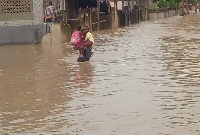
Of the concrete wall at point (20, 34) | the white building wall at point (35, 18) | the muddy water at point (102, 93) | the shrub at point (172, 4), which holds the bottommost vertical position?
the muddy water at point (102, 93)

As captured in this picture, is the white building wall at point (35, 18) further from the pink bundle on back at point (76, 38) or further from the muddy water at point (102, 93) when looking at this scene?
the pink bundle on back at point (76, 38)

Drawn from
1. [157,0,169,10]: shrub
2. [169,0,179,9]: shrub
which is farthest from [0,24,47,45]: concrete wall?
[169,0,179,9]: shrub

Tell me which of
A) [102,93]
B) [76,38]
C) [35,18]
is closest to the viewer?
[102,93]

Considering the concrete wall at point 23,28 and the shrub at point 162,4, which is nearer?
the concrete wall at point 23,28

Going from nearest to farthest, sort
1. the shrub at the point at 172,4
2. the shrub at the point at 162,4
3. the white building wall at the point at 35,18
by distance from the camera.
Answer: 1. the white building wall at the point at 35,18
2. the shrub at the point at 162,4
3. the shrub at the point at 172,4

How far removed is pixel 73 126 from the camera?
872 centimetres

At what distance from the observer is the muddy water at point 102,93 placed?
28.7 feet

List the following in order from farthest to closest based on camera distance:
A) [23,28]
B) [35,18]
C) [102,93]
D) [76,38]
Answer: [35,18] → [23,28] → [76,38] → [102,93]

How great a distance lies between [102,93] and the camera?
11.8 metres

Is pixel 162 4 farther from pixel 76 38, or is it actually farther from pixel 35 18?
pixel 76 38

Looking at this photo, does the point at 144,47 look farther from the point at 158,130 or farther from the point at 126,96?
the point at 158,130

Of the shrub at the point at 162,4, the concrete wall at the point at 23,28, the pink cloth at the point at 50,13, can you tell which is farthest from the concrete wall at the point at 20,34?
the shrub at the point at 162,4

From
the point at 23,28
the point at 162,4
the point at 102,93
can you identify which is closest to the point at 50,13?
the point at 23,28

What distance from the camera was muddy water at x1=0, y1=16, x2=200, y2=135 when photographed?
8734 mm
